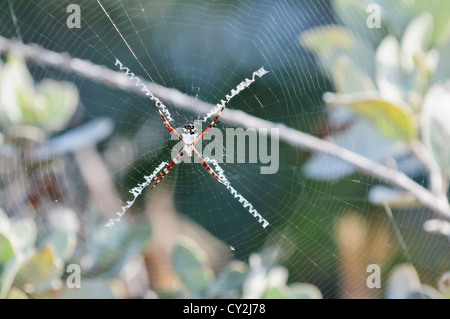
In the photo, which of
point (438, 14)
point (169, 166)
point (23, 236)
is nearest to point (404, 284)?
point (438, 14)

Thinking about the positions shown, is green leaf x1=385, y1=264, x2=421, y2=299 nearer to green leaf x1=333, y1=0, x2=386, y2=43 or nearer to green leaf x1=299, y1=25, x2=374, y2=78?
green leaf x1=299, y1=25, x2=374, y2=78

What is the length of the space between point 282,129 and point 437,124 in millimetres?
601

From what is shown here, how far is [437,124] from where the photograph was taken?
1.91 meters

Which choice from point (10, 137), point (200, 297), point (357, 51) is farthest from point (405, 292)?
point (10, 137)

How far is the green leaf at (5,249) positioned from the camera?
5.58ft

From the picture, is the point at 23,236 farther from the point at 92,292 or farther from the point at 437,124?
the point at 437,124

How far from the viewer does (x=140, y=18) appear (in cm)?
273

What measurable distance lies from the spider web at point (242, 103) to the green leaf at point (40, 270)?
41cm

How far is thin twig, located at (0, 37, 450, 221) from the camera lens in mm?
1854

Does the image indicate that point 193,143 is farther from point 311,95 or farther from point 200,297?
point 200,297

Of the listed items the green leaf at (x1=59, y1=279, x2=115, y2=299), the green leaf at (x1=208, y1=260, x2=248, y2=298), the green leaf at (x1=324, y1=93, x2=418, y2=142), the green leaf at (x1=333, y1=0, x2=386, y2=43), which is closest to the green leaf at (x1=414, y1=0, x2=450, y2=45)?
the green leaf at (x1=333, y1=0, x2=386, y2=43)

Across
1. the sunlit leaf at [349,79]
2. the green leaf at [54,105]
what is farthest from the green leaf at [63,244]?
the sunlit leaf at [349,79]

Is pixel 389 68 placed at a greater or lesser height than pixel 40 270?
greater
